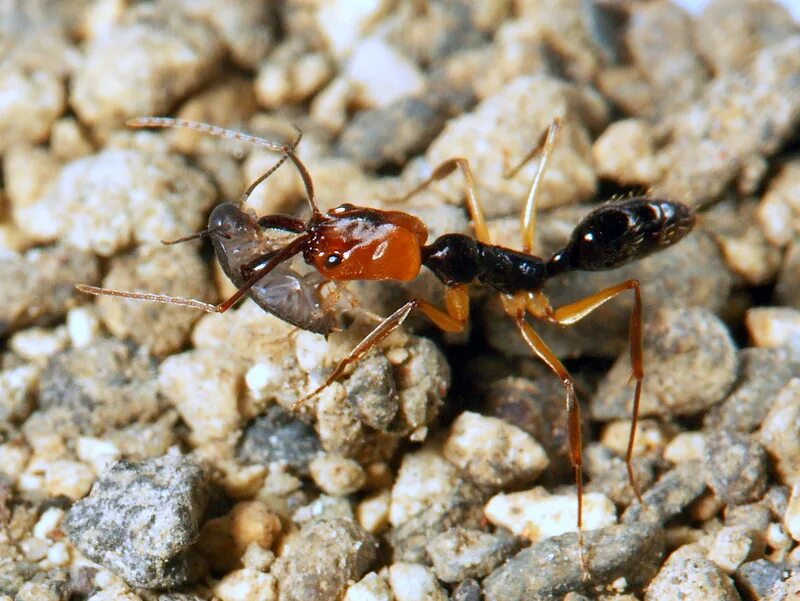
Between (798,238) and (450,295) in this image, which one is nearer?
(450,295)

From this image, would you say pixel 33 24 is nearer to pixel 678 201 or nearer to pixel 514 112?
pixel 514 112

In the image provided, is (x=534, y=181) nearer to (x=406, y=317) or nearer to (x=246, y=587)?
(x=406, y=317)

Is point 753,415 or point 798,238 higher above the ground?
point 798,238

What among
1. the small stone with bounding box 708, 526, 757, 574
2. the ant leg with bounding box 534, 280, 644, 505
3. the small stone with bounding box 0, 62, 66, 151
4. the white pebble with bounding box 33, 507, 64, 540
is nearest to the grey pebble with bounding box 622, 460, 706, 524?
the ant leg with bounding box 534, 280, 644, 505

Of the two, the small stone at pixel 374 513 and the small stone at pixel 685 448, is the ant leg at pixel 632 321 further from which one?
the small stone at pixel 374 513

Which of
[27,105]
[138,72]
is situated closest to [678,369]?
[138,72]

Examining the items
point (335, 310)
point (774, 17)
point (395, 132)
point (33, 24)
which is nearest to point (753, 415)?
point (335, 310)
